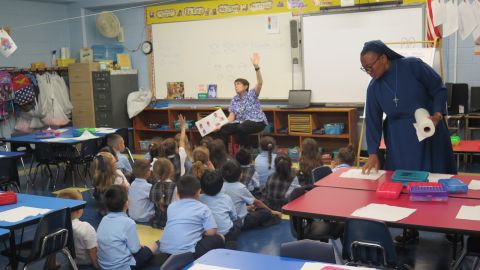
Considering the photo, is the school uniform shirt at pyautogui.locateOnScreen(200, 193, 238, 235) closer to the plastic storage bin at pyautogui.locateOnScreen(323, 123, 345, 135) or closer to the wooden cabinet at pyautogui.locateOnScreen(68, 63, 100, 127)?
the plastic storage bin at pyautogui.locateOnScreen(323, 123, 345, 135)

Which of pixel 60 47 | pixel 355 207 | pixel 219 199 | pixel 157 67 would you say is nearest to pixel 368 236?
pixel 355 207

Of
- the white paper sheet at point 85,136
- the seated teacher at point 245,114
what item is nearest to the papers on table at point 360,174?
the seated teacher at point 245,114

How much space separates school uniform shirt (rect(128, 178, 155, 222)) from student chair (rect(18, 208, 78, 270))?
4.53ft

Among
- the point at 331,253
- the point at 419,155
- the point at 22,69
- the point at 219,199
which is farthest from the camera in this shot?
the point at 22,69

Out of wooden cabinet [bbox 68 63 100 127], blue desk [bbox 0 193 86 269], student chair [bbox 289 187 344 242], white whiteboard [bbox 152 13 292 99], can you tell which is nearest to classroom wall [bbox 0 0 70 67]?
wooden cabinet [bbox 68 63 100 127]

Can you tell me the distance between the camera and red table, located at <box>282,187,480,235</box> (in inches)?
95.0

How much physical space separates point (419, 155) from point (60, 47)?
28.5 feet

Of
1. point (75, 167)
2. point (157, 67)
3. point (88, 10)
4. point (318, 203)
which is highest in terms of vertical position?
point (88, 10)

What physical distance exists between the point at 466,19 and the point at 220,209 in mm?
2712

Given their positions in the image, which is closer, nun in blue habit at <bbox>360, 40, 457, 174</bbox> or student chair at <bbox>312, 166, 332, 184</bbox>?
nun in blue habit at <bbox>360, 40, 457, 174</bbox>

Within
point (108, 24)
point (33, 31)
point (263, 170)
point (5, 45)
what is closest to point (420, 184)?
point (263, 170)

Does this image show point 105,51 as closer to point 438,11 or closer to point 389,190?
point 438,11

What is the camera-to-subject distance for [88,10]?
10.6m

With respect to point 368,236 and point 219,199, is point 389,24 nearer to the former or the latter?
point 219,199
